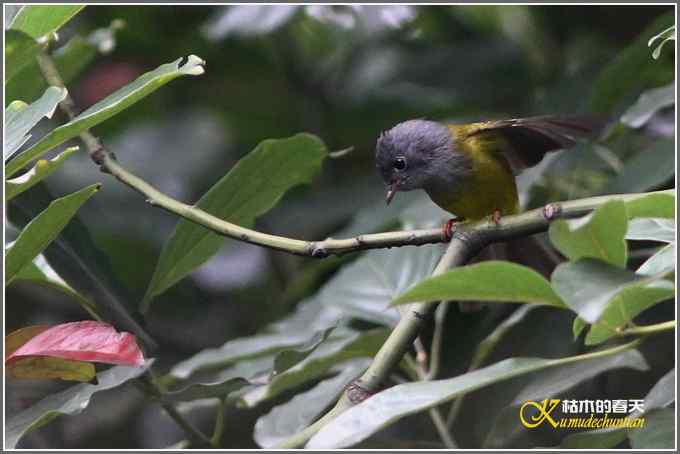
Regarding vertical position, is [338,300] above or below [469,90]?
below

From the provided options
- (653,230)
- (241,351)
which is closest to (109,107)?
(653,230)

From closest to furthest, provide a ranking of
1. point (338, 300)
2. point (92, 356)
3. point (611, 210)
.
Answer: point (611, 210) → point (92, 356) → point (338, 300)

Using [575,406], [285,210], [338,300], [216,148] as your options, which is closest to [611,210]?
[575,406]

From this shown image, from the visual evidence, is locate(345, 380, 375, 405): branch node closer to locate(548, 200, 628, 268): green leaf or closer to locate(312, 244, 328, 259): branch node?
locate(312, 244, 328, 259): branch node

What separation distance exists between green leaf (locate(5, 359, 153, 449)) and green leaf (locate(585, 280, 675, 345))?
788 mm

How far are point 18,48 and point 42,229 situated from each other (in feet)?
1.06

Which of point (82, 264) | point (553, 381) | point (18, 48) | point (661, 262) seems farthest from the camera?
point (553, 381)

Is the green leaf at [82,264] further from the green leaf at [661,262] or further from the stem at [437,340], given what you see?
the green leaf at [661,262]

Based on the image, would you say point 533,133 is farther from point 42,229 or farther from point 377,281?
point 42,229

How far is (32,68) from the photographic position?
183 cm

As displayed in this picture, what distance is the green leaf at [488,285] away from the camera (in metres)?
1.07

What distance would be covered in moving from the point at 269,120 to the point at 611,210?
2.51 m

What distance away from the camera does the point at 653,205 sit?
3.84 ft

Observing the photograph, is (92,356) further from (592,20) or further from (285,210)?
(592,20)
